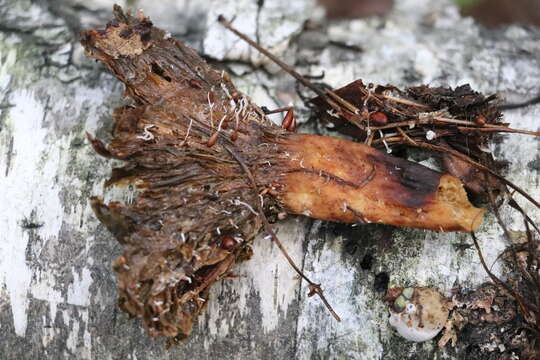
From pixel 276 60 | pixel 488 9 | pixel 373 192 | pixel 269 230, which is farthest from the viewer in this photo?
pixel 488 9

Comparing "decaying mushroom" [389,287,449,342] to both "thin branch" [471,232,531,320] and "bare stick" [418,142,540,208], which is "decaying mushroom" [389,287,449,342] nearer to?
"thin branch" [471,232,531,320]

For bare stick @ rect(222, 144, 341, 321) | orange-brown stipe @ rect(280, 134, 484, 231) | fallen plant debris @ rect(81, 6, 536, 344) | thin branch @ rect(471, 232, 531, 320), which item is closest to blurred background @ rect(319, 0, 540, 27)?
fallen plant debris @ rect(81, 6, 536, 344)

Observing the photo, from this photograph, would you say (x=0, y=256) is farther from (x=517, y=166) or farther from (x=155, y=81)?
(x=517, y=166)

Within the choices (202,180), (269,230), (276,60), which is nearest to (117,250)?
(202,180)

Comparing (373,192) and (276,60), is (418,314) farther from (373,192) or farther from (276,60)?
(276,60)

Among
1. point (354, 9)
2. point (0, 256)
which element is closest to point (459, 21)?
point (354, 9)
